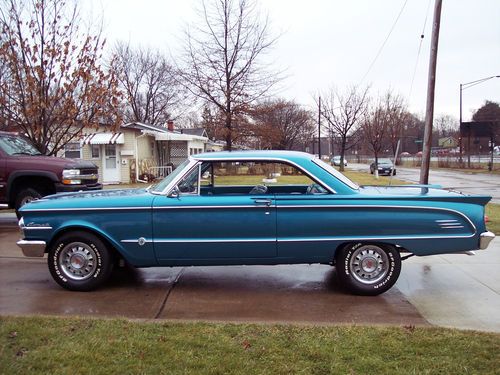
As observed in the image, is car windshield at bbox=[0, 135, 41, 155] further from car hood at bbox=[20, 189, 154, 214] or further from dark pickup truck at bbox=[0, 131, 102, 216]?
car hood at bbox=[20, 189, 154, 214]

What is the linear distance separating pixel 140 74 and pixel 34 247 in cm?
5507

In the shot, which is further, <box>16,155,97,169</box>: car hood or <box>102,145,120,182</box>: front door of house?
<box>102,145,120,182</box>: front door of house

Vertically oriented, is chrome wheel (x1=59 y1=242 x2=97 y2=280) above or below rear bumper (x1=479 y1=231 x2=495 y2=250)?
below

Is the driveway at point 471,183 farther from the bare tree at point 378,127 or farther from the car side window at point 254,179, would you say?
the car side window at point 254,179

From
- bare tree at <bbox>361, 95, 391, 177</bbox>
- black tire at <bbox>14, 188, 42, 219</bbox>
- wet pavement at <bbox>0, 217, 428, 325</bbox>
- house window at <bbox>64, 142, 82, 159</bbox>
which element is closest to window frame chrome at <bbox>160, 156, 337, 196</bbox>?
wet pavement at <bbox>0, 217, 428, 325</bbox>

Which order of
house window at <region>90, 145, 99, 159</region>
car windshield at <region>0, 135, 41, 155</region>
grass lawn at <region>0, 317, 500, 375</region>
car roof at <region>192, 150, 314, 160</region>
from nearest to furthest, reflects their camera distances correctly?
grass lawn at <region>0, 317, 500, 375</region>
car roof at <region>192, 150, 314, 160</region>
car windshield at <region>0, 135, 41, 155</region>
house window at <region>90, 145, 99, 159</region>

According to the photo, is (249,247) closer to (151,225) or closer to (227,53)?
(151,225)

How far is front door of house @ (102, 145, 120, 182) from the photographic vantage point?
85.6 ft

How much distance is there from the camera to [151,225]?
17.5ft

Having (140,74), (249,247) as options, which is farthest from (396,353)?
(140,74)

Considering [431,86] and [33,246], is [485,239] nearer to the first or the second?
[33,246]

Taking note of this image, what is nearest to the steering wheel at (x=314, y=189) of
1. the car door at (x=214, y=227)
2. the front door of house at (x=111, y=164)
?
the car door at (x=214, y=227)

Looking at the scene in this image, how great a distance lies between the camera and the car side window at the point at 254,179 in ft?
18.7

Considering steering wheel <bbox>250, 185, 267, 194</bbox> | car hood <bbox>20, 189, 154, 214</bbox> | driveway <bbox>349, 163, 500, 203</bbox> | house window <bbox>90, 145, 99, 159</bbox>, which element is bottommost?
driveway <bbox>349, 163, 500, 203</bbox>
